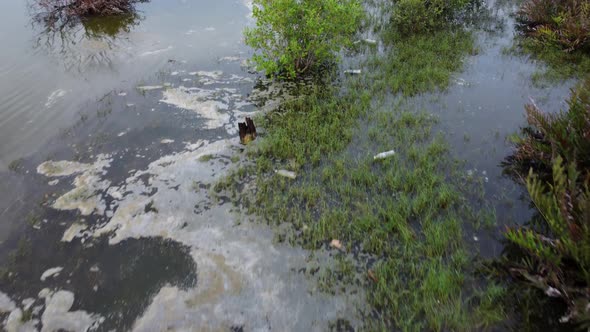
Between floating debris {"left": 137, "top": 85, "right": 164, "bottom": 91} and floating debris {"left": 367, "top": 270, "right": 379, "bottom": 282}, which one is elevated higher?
floating debris {"left": 137, "top": 85, "right": 164, "bottom": 91}

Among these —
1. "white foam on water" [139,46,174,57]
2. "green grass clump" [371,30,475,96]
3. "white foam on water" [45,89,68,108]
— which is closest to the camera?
"white foam on water" [45,89,68,108]

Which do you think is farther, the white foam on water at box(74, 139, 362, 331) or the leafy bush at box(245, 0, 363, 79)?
the leafy bush at box(245, 0, 363, 79)

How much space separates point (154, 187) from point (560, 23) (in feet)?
→ 32.2

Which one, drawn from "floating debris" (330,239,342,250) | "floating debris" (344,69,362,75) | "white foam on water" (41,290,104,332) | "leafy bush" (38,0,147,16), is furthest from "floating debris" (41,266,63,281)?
"leafy bush" (38,0,147,16)

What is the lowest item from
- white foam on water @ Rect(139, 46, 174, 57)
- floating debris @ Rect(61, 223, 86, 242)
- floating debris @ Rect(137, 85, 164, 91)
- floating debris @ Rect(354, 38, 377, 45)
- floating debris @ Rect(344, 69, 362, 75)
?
floating debris @ Rect(61, 223, 86, 242)

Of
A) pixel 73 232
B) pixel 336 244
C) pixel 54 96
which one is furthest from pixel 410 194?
pixel 54 96

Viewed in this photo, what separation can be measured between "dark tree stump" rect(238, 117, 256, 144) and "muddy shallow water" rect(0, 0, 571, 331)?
0.15 meters

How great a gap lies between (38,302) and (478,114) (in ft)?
21.7

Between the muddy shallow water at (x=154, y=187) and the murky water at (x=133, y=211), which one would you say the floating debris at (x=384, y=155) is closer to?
the muddy shallow water at (x=154, y=187)

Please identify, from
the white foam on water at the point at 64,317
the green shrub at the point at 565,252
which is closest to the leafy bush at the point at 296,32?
the white foam on water at the point at 64,317

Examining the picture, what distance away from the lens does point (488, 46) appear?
9.03 meters

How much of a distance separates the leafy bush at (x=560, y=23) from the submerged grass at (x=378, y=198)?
11.5ft

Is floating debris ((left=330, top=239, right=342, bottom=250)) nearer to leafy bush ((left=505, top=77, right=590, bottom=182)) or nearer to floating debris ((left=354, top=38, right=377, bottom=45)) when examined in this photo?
leafy bush ((left=505, top=77, right=590, bottom=182))

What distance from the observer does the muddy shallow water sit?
3393 mm
